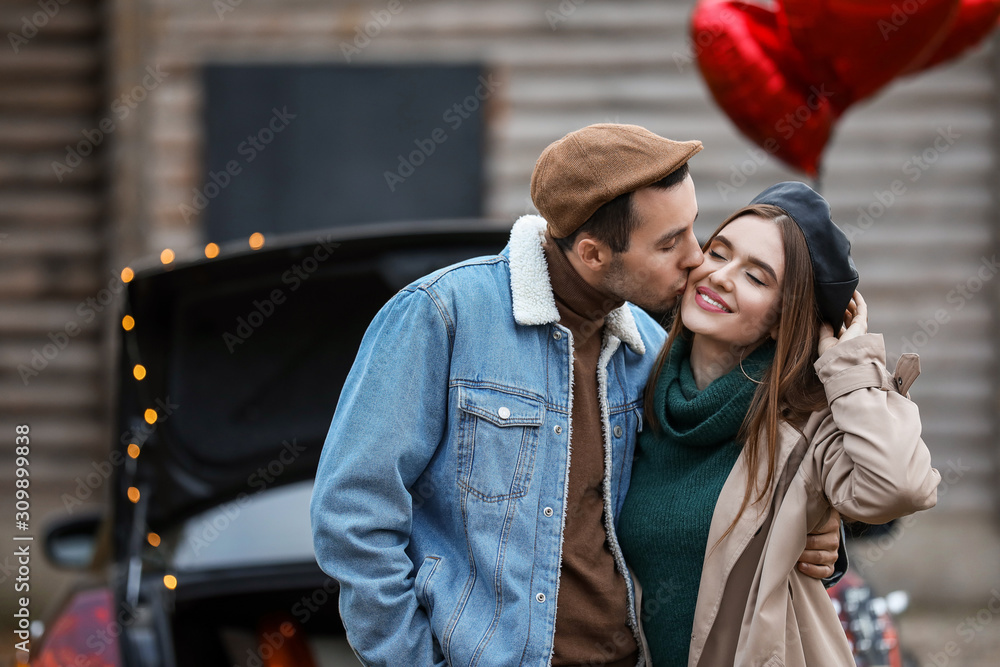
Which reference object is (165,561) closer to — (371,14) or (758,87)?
(758,87)

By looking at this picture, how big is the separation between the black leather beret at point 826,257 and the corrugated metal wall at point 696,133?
3914 mm

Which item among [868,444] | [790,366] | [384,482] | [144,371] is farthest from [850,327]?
[144,371]

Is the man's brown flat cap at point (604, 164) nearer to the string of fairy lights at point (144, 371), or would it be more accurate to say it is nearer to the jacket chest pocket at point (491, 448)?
the jacket chest pocket at point (491, 448)

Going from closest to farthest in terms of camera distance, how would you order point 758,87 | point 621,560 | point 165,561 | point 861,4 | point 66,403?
1. point 621,560
2. point 165,561
3. point 861,4
4. point 758,87
5. point 66,403

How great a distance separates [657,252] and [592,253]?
5.0 inches

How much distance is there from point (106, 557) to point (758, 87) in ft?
9.31

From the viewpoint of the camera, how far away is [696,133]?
564 centimetres

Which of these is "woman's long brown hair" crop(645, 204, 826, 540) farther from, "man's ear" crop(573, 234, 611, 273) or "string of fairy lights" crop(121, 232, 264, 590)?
"string of fairy lights" crop(121, 232, 264, 590)

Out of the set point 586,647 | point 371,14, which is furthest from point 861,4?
point 371,14

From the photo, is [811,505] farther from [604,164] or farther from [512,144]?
[512,144]

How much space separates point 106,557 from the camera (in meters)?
2.45

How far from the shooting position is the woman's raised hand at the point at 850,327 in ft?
5.71

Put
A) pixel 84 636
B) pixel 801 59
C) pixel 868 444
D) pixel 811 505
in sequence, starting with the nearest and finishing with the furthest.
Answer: pixel 868 444, pixel 811 505, pixel 84 636, pixel 801 59

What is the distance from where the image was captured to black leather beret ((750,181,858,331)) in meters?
1.77
